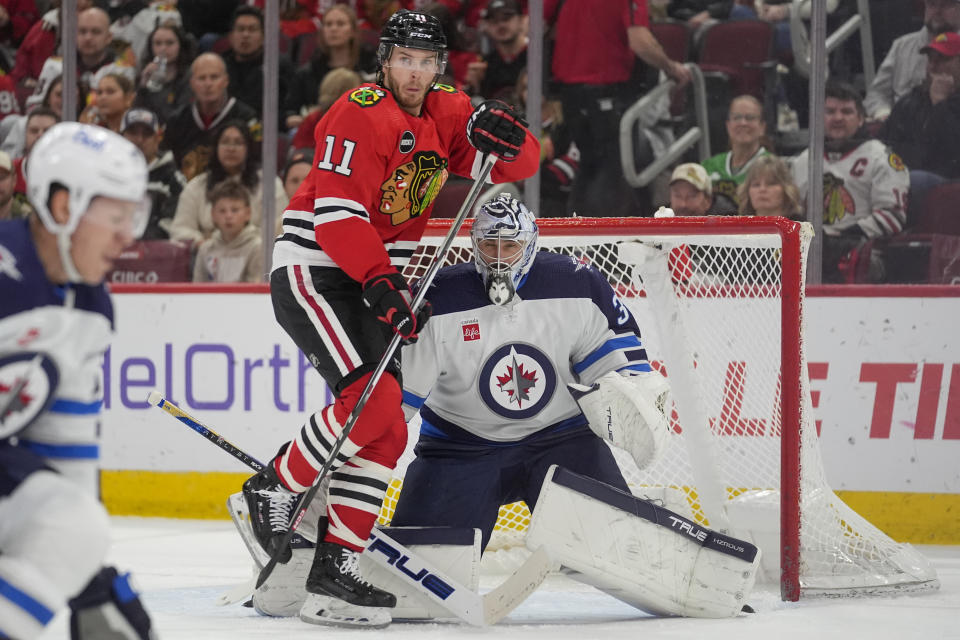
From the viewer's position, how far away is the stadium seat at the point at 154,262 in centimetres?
451

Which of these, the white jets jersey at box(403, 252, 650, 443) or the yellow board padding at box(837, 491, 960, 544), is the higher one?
the white jets jersey at box(403, 252, 650, 443)

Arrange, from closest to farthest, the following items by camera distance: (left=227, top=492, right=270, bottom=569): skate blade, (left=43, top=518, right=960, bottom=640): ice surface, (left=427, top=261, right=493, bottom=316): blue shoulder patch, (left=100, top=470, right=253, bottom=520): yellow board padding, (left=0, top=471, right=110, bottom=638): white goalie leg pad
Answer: (left=0, top=471, right=110, bottom=638): white goalie leg pad < (left=43, top=518, right=960, bottom=640): ice surface < (left=227, top=492, right=270, bottom=569): skate blade < (left=427, top=261, right=493, bottom=316): blue shoulder patch < (left=100, top=470, right=253, bottom=520): yellow board padding

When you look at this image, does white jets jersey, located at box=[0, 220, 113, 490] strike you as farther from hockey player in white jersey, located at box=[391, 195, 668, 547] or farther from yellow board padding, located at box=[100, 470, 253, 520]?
yellow board padding, located at box=[100, 470, 253, 520]

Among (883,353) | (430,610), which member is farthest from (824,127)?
(430,610)

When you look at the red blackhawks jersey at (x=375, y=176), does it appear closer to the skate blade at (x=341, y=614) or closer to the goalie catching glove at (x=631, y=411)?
the goalie catching glove at (x=631, y=411)

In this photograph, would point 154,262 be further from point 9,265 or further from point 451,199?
point 9,265

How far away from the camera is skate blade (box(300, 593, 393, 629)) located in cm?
261

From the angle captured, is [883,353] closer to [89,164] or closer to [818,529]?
[818,529]

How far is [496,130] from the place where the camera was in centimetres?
271

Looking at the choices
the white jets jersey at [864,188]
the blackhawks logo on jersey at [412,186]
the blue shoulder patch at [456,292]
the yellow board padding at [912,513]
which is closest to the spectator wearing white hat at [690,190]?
the white jets jersey at [864,188]

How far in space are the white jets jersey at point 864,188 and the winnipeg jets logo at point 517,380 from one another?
1429 mm

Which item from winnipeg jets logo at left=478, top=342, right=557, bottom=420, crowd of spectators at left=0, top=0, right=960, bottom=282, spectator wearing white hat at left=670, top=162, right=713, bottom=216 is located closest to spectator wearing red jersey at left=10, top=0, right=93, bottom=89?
crowd of spectators at left=0, top=0, right=960, bottom=282

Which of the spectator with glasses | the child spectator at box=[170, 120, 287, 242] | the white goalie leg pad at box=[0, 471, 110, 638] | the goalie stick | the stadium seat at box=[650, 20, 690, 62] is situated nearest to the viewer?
the white goalie leg pad at box=[0, 471, 110, 638]

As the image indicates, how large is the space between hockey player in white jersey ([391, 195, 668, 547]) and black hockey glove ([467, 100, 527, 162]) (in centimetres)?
17
